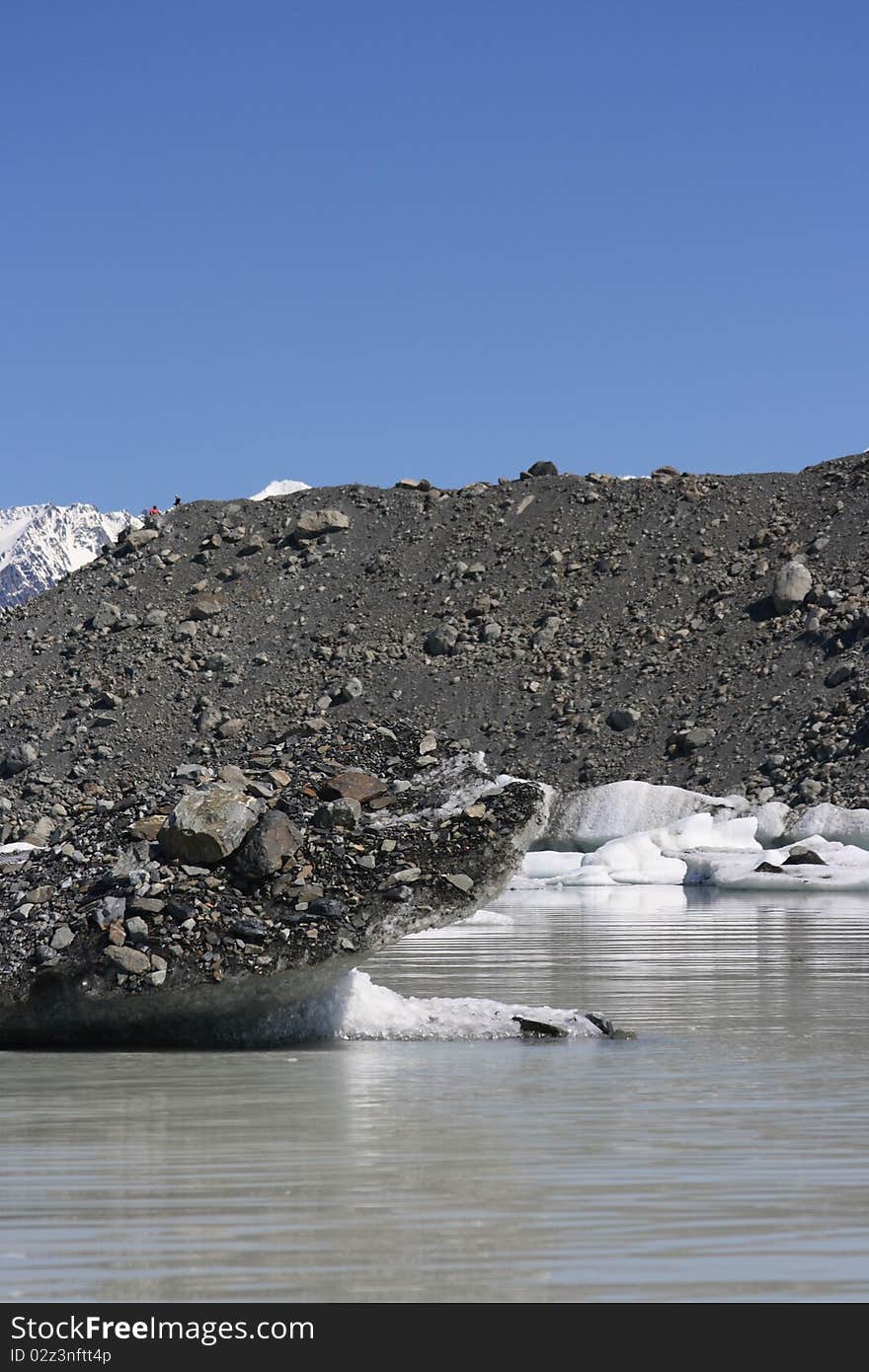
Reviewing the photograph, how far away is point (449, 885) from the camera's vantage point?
419 inches

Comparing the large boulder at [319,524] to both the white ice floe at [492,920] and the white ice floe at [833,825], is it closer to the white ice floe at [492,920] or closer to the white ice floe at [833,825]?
the white ice floe at [833,825]

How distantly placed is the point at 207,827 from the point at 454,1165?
4.67 metres

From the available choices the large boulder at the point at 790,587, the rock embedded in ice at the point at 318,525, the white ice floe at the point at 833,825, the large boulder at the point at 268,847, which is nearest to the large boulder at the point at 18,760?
the rock embedded in ice at the point at 318,525

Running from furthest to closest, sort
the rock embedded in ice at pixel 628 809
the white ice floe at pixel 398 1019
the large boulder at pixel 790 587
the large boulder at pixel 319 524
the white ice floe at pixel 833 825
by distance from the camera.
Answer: the large boulder at pixel 319 524, the large boulder at pixel 790 587, the rock embedded in ice at pixel 628 809, the white ice floe at pixel 833 825, the white ice floe at pixel 398 1019

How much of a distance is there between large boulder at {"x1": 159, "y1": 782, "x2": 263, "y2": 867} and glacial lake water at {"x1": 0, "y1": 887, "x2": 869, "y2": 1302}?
131cm

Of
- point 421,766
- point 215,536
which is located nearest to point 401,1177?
point 421,766

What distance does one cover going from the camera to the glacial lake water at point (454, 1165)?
4.74 meters

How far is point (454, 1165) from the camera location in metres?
6.38

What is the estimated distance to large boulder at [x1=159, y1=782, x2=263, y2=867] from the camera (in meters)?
10.7

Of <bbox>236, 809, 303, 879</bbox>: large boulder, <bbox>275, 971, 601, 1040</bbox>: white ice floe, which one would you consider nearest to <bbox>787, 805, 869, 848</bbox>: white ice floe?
<bbox>275, 971, 601, 1040</bbox>: white ice floe

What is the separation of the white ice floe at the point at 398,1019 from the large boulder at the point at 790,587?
190 feet

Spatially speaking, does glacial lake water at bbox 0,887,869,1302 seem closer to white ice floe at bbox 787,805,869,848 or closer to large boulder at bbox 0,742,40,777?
white ice floe at bbox 787,805,869,848

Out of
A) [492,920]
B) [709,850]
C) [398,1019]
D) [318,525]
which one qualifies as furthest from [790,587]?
[398,1019]
